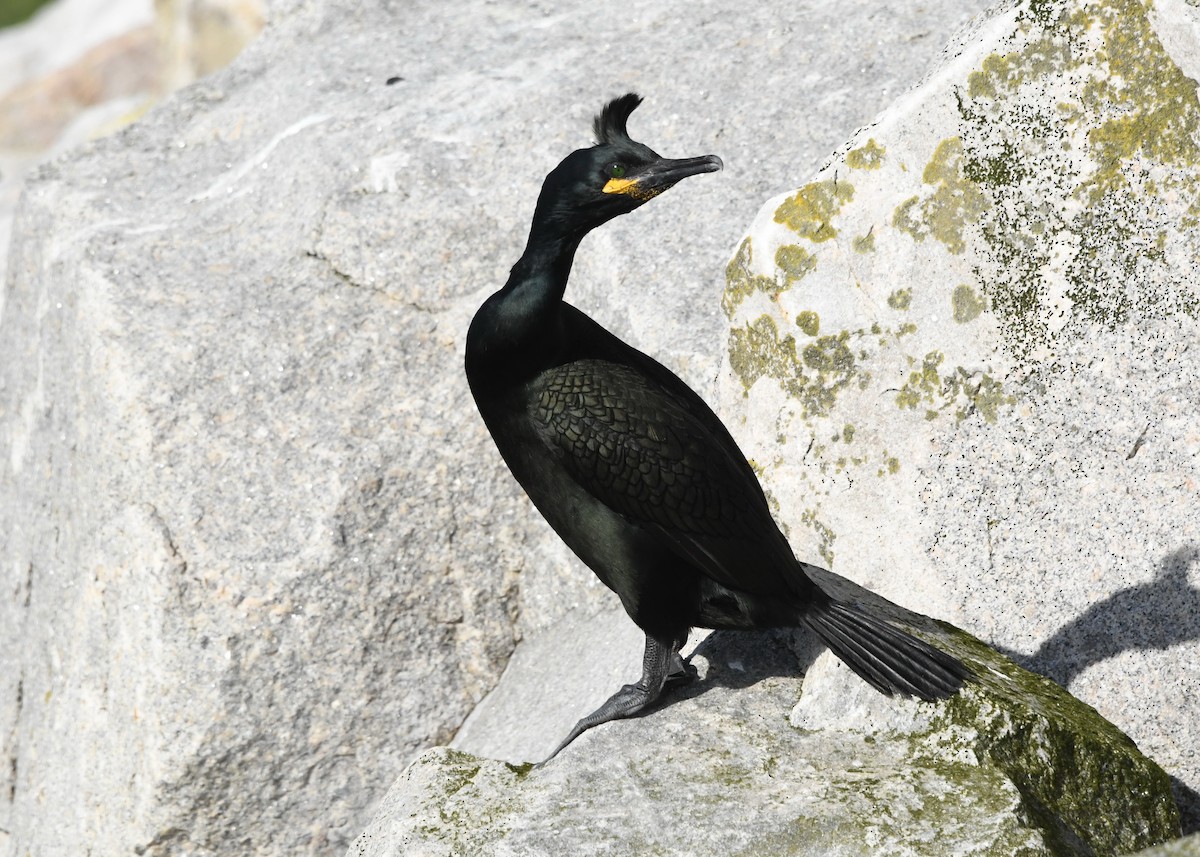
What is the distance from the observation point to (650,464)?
4016 mm

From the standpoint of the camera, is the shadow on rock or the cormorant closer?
the cormorant

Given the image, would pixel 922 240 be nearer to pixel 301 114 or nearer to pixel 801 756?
pixel 801 756

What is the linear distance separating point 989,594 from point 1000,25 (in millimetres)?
1975

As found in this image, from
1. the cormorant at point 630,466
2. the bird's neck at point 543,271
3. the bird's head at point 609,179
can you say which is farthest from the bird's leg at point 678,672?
the bird's head at point 609,179

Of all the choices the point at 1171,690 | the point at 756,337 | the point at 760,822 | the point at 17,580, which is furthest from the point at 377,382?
the point at 1171,690

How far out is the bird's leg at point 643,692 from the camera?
13.7 feet

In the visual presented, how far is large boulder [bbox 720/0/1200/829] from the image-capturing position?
4.37 m

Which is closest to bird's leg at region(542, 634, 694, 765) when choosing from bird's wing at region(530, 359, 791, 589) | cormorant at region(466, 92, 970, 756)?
cormorant at region(466, 92, 970, 756)

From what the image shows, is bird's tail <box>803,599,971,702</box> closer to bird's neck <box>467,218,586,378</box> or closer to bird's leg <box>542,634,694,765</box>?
bird's leg <box>542,634,694,765</box>

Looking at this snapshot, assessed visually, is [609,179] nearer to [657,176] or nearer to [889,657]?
[657,176]

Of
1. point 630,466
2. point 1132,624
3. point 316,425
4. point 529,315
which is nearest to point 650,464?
point 630,466

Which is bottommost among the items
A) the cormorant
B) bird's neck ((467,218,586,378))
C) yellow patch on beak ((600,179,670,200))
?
the cormorant

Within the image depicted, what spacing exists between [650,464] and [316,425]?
209cm

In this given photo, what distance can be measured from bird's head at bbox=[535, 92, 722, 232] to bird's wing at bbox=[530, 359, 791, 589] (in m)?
0.50
